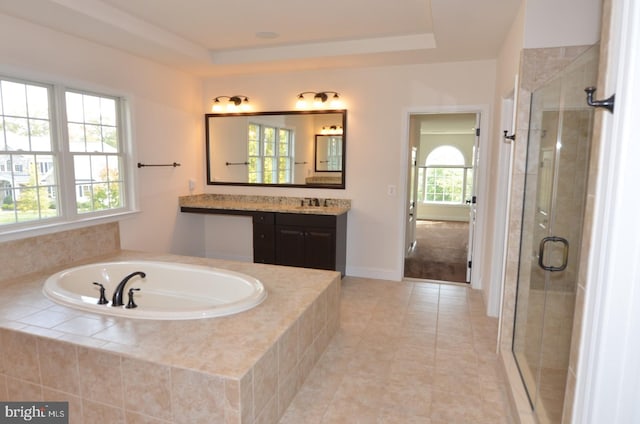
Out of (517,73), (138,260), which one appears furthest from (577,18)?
(138,260)

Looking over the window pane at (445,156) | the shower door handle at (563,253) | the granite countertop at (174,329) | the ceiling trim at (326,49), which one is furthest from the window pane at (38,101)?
the window pane at (445,156)

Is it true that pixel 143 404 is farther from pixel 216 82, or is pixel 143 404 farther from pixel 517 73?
pixel 216 82

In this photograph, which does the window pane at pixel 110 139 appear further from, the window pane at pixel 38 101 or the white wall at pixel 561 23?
the white wall at pixel 561 23

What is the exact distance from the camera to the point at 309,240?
4367 mm

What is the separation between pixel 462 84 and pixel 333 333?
2.90m

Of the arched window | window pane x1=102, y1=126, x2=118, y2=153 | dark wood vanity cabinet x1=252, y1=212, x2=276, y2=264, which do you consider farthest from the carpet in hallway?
window pane x1=102, y1=126, x2=118, y2=153

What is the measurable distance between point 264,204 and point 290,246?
0.73 meters

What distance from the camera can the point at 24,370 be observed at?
6.97 feet

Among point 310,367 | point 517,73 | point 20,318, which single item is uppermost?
point 517,73

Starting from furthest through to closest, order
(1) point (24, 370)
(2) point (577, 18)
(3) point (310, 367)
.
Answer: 1. (3) point (310, 367)
2. (2) point (577, 18)
3. (1) point (24, 370)

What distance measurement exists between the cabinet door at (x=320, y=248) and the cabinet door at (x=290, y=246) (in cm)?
7

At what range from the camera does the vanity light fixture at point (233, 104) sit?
195 inches

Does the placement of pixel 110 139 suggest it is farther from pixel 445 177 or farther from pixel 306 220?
pixel 445 177

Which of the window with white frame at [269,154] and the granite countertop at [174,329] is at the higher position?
the window with white frame at [269,154]
